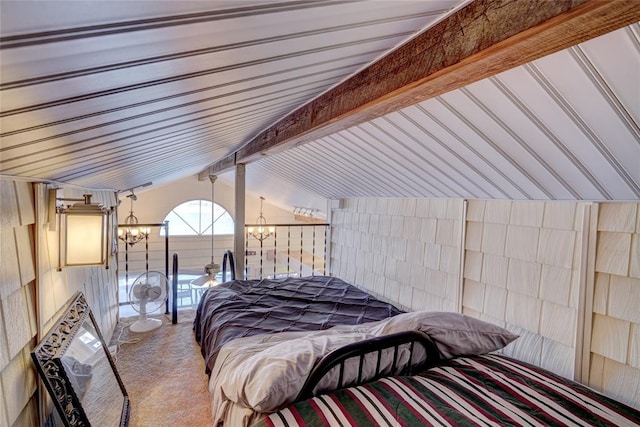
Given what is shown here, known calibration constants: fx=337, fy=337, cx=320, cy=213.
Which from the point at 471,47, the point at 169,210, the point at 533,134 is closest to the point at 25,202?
the point at 471,47

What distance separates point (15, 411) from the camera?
3.73 feet

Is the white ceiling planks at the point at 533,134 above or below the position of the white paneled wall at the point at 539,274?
above

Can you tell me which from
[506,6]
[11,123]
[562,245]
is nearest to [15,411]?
[11,123]

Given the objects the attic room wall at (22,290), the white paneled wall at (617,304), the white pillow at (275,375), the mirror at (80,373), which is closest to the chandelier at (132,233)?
the mirror at (80,373)

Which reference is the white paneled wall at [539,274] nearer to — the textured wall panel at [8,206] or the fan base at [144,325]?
the textured wall panel at [8,206]

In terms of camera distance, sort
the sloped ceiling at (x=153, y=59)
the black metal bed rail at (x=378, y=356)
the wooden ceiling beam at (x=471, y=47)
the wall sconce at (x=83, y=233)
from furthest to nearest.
→ 1. the wall sconce at (x=83, y=233)
2. the black metal bed rail at (x=378, y=356)
3. the wooden ceiling beam at (x=471, y=47)
4. the sloped ceiling at (x=153, y=59)

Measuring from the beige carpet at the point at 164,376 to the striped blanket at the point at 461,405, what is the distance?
132 cm

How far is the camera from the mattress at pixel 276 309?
252 cm

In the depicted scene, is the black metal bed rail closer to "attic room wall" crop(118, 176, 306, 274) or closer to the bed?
the bed

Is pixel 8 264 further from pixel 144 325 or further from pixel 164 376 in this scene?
pixel 144 325

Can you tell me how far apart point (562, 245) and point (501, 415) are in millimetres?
1093

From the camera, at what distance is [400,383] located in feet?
5.10

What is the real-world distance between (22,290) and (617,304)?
264 centimetres

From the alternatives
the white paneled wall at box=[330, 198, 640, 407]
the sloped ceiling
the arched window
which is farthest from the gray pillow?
the arched window
